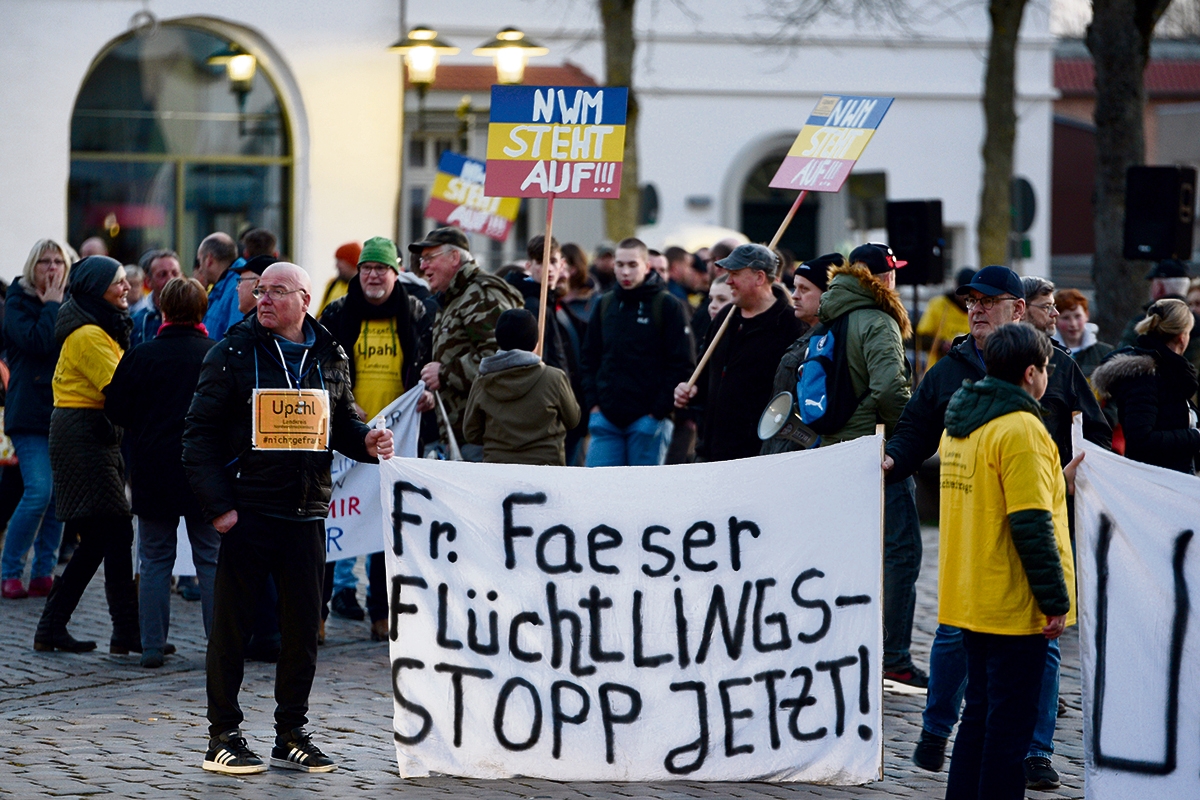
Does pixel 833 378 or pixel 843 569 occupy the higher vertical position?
pixel 833 378

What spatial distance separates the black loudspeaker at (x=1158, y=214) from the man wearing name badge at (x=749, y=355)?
6.14m

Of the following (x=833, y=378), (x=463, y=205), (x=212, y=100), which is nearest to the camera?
(x=833, y=378)

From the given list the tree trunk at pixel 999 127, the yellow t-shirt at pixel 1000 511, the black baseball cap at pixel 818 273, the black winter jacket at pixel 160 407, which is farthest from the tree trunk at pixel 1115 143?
the yellow t-shirt at pixel 1000 511

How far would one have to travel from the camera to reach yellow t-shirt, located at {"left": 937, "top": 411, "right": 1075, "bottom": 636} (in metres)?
5.32

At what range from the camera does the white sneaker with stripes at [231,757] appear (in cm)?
634

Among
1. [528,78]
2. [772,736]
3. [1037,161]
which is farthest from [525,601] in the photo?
[1037,161]

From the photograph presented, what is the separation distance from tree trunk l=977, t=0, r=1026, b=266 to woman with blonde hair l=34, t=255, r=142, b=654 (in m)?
14.5

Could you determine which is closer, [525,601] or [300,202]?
[525,601]

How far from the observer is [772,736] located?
6254 millimetres

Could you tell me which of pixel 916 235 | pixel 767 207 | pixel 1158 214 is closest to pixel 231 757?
pixel 1158 214

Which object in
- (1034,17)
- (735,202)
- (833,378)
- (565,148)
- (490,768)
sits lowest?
(490,768)

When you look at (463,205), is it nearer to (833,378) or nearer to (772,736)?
(833,378)

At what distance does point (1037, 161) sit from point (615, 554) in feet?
88.9

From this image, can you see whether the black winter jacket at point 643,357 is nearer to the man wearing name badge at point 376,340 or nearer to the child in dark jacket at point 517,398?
the man wearing name badge at point 376,340
